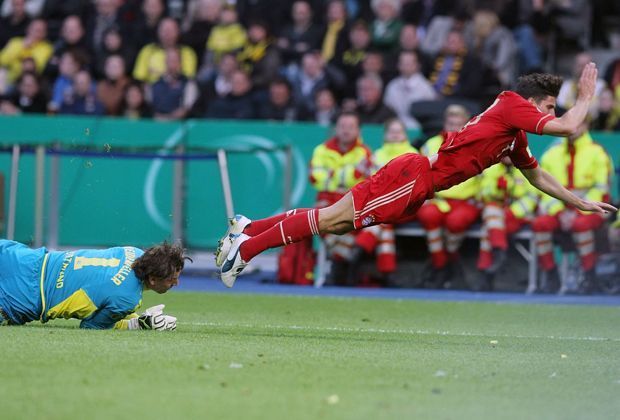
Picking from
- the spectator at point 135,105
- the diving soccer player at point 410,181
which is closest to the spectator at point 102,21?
the spectator at point 135,105

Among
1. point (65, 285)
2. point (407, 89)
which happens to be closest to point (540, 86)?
point (65, 285)

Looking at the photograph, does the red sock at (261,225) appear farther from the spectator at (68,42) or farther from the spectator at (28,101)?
the spectator at (68,42)

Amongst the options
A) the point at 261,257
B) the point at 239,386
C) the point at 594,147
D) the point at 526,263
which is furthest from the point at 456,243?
the point at 239,386

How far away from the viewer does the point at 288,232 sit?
931cm

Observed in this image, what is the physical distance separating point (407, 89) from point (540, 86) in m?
8.52

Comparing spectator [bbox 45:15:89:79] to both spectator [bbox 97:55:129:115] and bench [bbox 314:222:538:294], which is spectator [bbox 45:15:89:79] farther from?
bench [bbox 314:222:538:294]

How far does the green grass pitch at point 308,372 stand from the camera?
20.4ft

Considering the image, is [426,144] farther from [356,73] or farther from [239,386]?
[239,386]

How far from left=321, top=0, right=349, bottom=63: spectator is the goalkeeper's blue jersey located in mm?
10893

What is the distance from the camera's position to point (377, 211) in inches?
369

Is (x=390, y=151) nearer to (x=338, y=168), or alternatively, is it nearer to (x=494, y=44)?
(x=338, y=168)

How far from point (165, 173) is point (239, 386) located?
428 inches

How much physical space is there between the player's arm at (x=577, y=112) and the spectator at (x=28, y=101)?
11.7 meters

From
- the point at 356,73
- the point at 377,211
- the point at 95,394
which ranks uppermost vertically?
the point at 356,73
